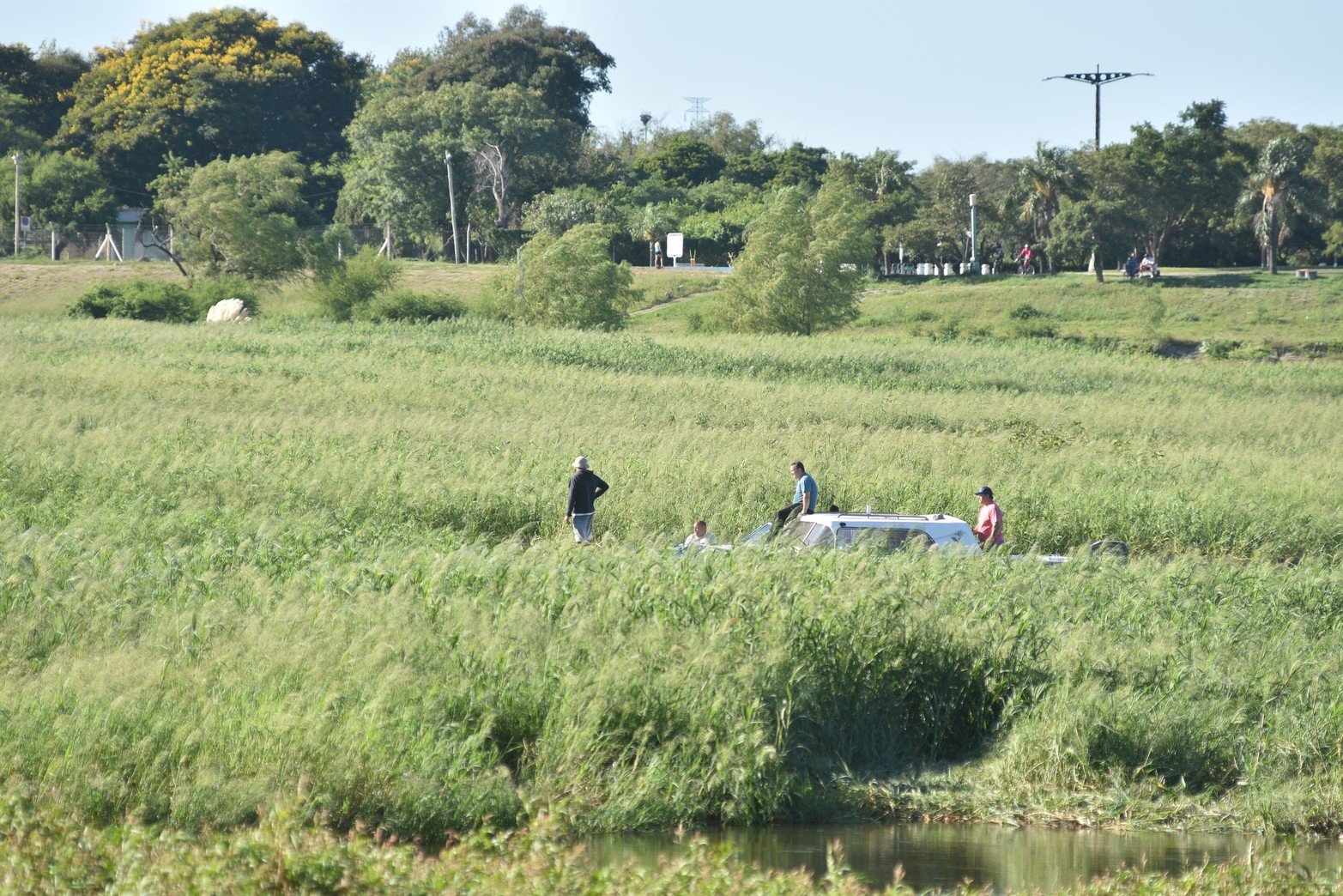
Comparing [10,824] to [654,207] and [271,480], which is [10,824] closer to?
[271,480]

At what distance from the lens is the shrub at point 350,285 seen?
59188 millimetres

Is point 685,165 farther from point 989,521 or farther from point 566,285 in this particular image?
point 989,521

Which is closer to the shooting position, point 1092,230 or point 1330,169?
point 1092,230

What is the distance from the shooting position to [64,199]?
79062mm

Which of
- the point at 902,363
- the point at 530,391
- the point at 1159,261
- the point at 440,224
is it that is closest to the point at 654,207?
the point at 440,224

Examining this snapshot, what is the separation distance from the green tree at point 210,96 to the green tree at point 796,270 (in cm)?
4655

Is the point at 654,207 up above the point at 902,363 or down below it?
above

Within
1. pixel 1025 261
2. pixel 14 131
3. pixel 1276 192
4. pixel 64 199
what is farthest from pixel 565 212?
pixel 1276 192

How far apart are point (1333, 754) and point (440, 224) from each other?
257 feet

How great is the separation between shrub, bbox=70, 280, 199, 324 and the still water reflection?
5079 cm

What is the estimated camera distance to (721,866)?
673 cm

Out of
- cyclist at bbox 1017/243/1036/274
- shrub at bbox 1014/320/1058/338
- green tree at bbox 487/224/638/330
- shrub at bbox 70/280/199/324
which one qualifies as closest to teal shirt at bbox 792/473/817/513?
green tree at bbox 487/224/638/330

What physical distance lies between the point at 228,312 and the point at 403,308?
278 inches

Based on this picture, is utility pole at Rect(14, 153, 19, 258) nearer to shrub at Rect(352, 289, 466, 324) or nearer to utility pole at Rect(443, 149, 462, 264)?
utility pole at Rect(443, 149, 462, 264)
